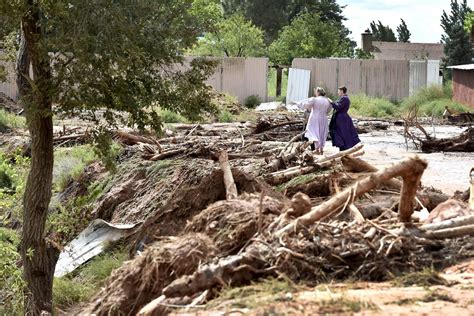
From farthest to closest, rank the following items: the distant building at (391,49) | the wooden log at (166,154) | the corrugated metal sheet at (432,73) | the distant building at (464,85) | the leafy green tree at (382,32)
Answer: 1. the leafy green tree at (382,32)
2. the distant building at (391,49)
3. the corrugated metal sheet at (432,73)
4. the distant building at (464,85)
5. the wooden log at (166,154)

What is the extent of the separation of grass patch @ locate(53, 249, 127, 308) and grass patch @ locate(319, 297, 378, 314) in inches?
280

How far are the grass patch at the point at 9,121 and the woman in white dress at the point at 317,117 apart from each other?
1306 cm

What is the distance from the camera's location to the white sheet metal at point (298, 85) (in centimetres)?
4169

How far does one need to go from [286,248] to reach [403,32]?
77.1m

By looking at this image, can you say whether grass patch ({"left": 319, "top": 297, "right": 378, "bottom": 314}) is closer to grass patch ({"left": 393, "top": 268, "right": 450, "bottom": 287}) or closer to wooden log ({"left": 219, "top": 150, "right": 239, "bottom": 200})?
grass patch ({"left": 393, "top": 268, "right": 450, "bottom": 287})

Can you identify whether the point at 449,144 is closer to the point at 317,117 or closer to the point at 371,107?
the point at 317,117

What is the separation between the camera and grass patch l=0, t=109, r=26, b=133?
3042cm

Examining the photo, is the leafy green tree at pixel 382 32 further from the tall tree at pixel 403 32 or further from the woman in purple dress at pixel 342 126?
the woman in purple dress at pixel 342 126

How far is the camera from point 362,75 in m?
42.5

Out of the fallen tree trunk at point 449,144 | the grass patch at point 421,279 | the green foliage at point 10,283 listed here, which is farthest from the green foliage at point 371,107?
the grass patch at point 421,279

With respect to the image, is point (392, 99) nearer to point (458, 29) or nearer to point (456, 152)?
point (458, 29)

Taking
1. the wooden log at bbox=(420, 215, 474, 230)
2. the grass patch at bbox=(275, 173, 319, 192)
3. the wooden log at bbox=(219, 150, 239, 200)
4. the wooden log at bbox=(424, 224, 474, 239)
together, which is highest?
the wooden log at bbox=(420, 215, 474, 230)

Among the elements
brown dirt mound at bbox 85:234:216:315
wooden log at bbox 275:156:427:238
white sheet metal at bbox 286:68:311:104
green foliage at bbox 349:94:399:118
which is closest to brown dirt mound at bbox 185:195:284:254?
brown dirt mound at bbox 85:234:216:315

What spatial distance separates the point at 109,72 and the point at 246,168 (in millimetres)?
4340
